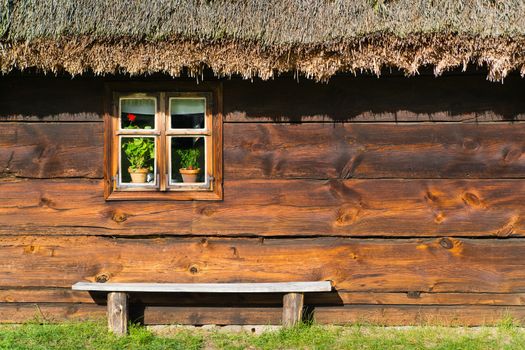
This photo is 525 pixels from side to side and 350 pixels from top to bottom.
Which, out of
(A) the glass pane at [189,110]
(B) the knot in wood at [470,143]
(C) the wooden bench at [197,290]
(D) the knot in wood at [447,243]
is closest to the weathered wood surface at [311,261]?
(D) the knot in wood at [447,243]

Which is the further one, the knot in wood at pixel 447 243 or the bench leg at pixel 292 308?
the knot in wood at pixel 447 243

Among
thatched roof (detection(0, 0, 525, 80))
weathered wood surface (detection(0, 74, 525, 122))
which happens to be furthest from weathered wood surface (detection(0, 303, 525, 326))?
thatched roof (detection(0, 0, 525, 80))

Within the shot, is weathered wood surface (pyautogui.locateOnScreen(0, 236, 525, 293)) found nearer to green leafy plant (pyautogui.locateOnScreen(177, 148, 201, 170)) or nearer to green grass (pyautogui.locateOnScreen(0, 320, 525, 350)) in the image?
green grass (pyautogui.locateOnScreen(0, 320, 525, 350))

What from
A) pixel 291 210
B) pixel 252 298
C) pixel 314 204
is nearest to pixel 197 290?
pixel 252 298

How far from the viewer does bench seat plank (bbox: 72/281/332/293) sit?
4.07m

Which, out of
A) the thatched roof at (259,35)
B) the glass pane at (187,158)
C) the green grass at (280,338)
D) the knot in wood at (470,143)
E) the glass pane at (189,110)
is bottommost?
the green grass at (280,338)

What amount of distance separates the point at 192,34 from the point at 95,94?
97 cm

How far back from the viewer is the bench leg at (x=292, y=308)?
4125mm

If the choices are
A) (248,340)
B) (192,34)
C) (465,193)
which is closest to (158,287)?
(248,340)

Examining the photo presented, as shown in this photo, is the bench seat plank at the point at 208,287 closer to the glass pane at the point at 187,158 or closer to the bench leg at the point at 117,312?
the bench leg at the point at 117,312

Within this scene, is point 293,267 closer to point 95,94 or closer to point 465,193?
point 465,193

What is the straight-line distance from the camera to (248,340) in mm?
4148

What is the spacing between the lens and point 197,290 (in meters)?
4.06

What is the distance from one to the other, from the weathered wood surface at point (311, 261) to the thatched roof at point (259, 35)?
1.28 meters
